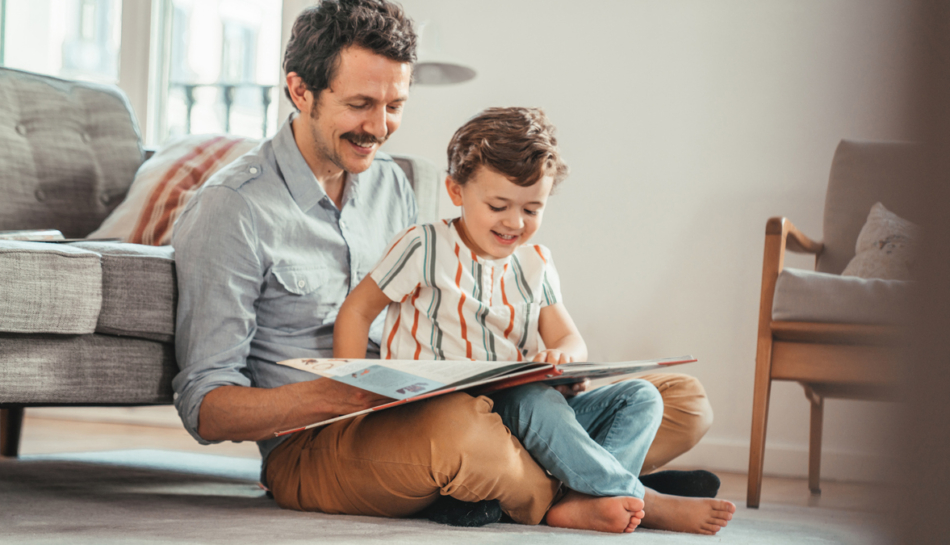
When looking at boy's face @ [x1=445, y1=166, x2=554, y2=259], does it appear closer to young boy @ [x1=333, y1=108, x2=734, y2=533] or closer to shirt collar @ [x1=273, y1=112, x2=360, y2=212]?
young boy @ [x1=333, y1=108, x2=734, y2=533]

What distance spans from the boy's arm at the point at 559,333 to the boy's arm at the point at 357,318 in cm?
27

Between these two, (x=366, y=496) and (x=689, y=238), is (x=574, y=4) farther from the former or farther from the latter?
(x=366, y=496)

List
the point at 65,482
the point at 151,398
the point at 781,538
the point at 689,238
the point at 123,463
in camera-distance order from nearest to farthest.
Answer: the point at 781,538
the point at 151,398
the point at 65,482
the point at 123,463
the point at 689,238

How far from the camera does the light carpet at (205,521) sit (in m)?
0.86

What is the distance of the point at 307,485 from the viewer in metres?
1.07

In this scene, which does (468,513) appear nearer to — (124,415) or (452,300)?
(452,300)

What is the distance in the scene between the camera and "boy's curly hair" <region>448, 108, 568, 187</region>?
3.84 feet

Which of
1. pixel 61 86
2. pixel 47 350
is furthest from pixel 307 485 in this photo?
pixel 61 86

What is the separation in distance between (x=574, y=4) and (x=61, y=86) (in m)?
1.51

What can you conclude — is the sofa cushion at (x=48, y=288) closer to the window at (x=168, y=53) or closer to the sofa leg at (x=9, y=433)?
the sofa leg at (x=9, y=433)

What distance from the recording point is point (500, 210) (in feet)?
3.87

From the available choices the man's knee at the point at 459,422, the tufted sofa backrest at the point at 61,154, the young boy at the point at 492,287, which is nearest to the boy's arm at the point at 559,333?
the young boy at the point at 492,287

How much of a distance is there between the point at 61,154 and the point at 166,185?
26 cm

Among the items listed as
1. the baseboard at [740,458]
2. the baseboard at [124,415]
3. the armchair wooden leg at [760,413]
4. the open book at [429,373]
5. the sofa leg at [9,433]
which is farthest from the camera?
the baseboard at [124,415]
